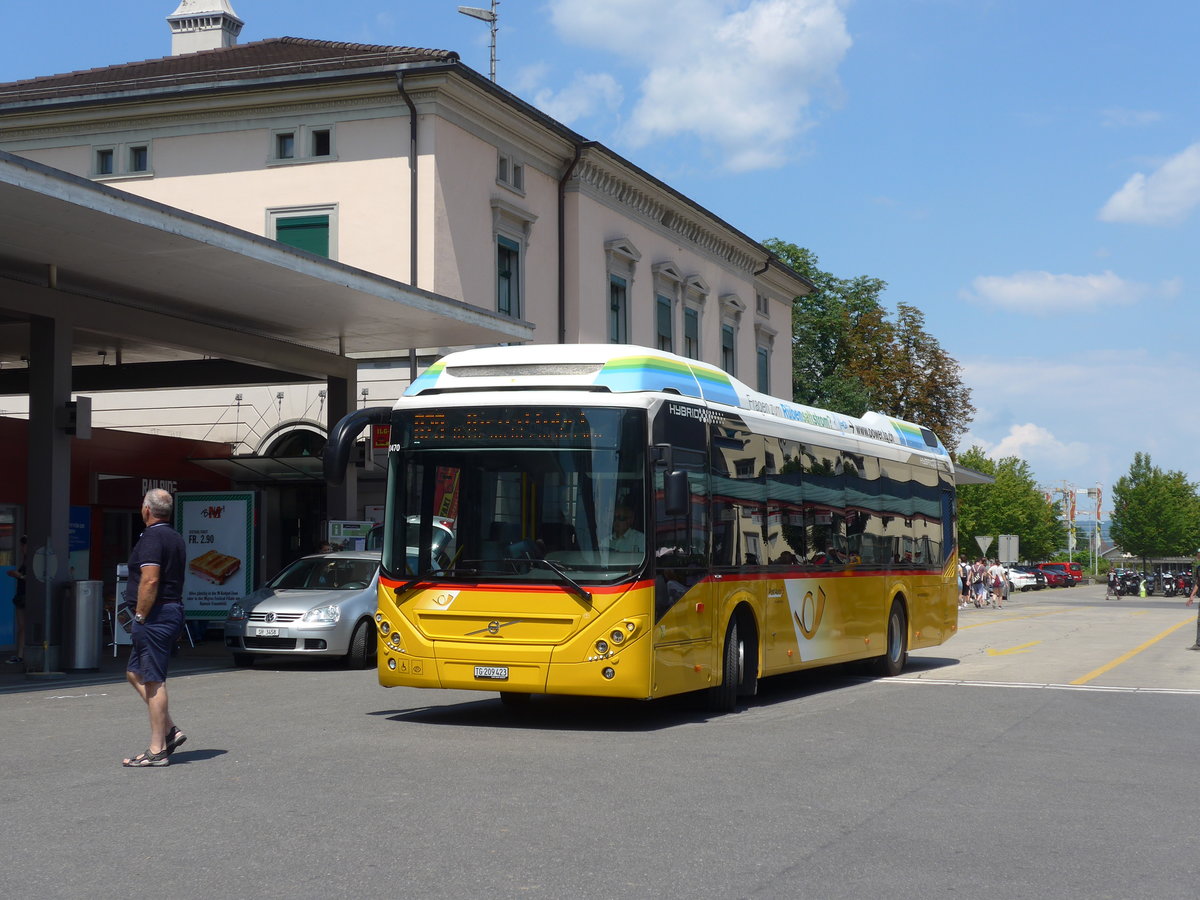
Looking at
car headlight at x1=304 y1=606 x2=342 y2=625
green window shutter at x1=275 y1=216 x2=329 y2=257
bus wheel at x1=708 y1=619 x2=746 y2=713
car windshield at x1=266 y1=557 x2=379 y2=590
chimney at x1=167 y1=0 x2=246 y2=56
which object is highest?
chimney at x1=167 y1=0 x2=246 y2=56

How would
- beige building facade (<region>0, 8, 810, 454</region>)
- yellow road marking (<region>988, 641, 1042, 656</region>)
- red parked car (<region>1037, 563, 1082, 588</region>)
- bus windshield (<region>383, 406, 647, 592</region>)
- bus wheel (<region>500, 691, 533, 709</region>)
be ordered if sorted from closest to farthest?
bus windshield (<region>383, 406, 647, 592</region>), bus wheel (<region>500, 691, 533, 709</region>), yellow road marking (<region>988, 641, 1042, 656</region>), beige building facade (<region>0, 8, 810, 454</region>), red parked car (<region>1037, 563, 1082, 588</region>)

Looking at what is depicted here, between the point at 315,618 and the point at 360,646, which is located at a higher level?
the point at 315,618

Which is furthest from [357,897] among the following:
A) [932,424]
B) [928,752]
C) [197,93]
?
[932,424]

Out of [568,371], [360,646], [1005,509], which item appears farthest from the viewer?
[1005,509]

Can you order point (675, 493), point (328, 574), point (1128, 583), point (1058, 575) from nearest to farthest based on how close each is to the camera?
point (675, 493)
point (328, 574)
point (1128, 583)
point (1058, 575)

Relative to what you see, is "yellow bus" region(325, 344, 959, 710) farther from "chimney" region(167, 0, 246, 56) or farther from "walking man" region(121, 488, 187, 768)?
"chimney" region(167, 0, 246, 56)

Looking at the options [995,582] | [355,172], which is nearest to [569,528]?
[355,172]

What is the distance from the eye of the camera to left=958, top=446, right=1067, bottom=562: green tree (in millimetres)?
105500

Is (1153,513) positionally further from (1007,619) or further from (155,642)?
(155,642)

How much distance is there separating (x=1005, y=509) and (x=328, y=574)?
102362 millimetres

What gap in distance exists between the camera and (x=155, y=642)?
389 inches

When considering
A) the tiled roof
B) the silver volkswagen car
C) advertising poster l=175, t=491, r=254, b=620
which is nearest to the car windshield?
the silver volkswagen car

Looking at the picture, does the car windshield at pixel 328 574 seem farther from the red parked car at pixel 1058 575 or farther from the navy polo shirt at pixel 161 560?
the red parked car at pixel 1058 575

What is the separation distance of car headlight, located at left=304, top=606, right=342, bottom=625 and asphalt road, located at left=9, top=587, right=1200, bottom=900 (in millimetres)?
3652
